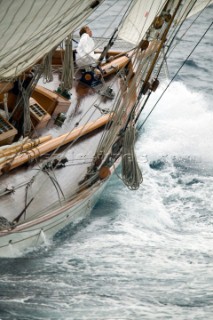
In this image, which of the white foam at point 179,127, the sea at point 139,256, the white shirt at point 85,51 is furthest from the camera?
the white foam at point 179,127

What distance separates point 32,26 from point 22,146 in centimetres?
303

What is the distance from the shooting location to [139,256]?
1634 centimetres

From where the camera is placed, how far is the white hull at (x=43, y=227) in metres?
14.9

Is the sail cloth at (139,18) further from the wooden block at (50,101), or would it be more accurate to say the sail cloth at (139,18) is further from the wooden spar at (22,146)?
the wooden spar at (22,146)

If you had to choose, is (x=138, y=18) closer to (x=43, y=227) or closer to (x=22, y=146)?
(x=22, y=146)

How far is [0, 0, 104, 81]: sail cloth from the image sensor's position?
516 inches

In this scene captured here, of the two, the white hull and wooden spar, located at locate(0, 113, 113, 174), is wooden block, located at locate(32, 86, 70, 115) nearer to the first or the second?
wooden spar, located at locate(0, 113, 113, 174)

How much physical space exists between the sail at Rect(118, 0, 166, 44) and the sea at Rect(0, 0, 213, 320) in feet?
4.22

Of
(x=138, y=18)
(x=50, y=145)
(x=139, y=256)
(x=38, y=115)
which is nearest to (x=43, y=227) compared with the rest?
(x=50, y=145)

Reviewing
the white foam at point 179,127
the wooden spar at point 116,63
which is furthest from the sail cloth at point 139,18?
the white foam at point 179,127

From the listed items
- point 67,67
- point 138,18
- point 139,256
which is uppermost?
point 138,18

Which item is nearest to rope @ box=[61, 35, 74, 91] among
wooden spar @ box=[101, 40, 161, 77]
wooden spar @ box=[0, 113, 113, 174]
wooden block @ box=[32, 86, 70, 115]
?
wooden block @ box=[32, 86, 70, 115]

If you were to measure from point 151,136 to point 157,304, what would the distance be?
9202 millimetres

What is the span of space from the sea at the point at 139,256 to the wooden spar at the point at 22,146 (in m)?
1.91
